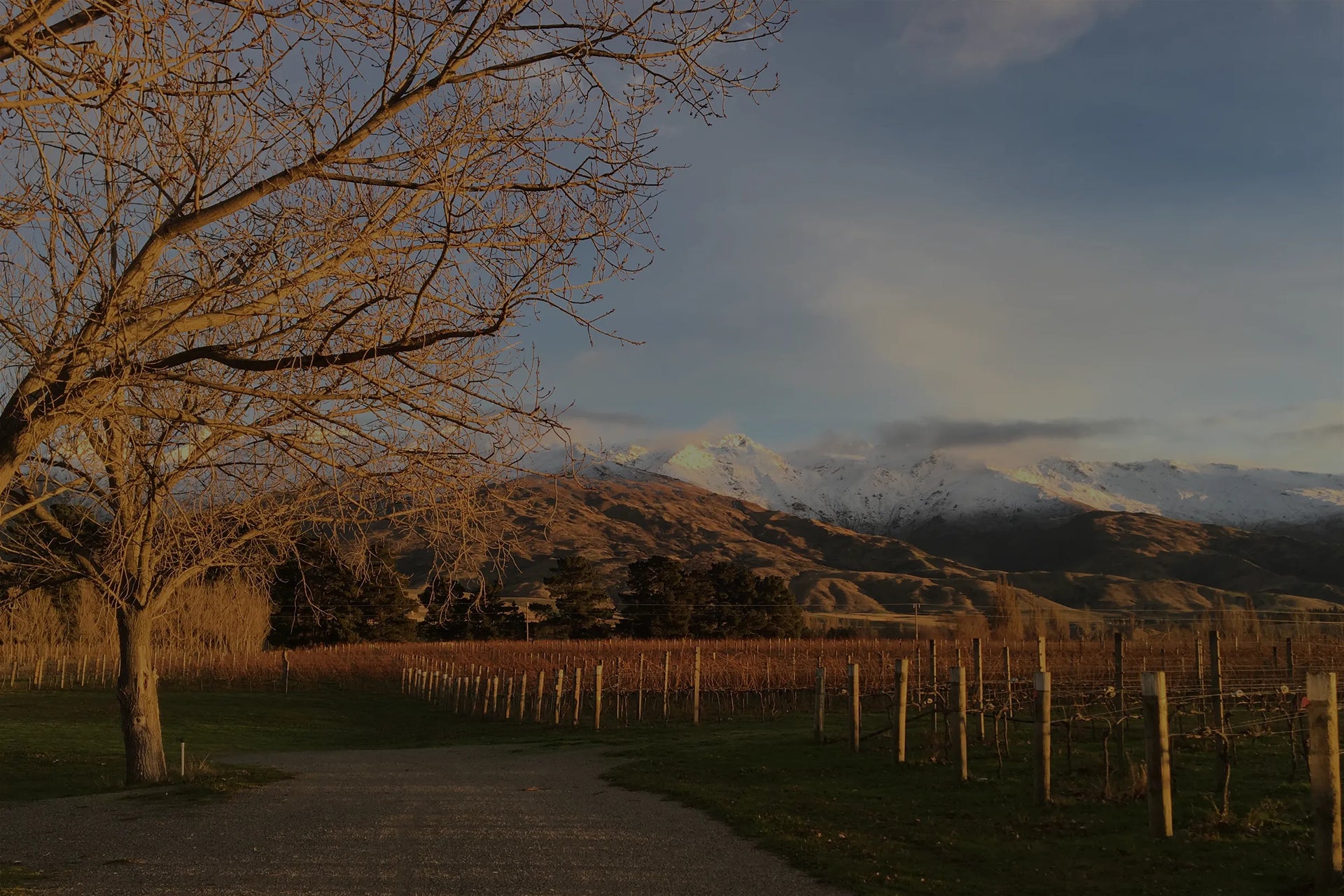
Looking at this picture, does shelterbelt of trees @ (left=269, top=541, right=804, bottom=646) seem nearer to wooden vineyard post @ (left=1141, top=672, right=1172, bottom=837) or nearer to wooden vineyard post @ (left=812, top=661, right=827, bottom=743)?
wooden vineyard post @ (left=812, top=661, right=827, bottom=743)

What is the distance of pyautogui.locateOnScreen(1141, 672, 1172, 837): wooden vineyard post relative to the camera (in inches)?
330

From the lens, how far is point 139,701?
45.8 ft

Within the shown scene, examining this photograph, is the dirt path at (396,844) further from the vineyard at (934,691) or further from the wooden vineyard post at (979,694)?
the wooden vineyard post at (979,694)

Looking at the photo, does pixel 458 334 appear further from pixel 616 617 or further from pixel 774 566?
pixel 774 566

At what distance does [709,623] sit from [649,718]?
41.1 metres

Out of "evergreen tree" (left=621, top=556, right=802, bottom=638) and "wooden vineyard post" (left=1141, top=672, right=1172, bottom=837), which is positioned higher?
"wooden vineyard post" (left=1141, top=672, right=1172, bottom=837)

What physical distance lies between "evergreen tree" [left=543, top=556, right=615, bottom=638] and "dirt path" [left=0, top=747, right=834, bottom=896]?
50.9m

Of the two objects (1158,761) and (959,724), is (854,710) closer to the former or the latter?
(959,724)

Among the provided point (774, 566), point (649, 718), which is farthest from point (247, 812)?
point (774, 566)

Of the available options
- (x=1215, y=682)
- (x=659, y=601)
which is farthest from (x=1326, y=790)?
(x=659, y=601)

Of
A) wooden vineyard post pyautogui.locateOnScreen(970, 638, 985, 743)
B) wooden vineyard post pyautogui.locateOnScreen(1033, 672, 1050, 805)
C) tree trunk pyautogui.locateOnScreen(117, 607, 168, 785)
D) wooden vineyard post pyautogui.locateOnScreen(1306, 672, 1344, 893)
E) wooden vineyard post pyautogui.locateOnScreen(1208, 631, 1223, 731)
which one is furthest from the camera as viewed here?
wooden vineyard post pyautogui.locateOnScreen(970, 638, 985, 743)

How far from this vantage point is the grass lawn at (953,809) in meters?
7.54

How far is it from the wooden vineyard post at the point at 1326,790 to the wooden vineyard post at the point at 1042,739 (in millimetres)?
3054

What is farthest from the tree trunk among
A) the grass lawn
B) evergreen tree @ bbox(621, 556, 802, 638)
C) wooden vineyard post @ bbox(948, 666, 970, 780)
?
evergreen tree @ bbox(621, 556, 802, 638)
